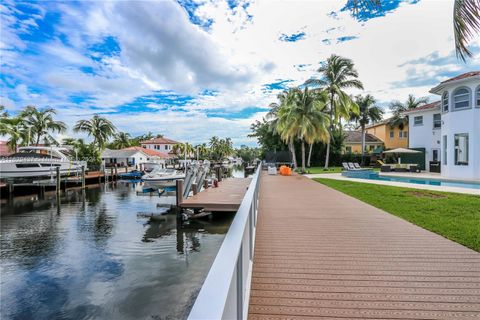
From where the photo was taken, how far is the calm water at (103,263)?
6949mm

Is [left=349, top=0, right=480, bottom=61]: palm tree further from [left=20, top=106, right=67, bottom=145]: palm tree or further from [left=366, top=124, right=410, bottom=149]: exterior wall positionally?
[left=20, top=106, right=67, bottom=145]: palm tree

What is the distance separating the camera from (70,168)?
32250 mm

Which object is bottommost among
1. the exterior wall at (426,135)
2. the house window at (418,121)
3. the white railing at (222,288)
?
the white railing at (222,288)

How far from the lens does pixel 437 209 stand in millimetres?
9297

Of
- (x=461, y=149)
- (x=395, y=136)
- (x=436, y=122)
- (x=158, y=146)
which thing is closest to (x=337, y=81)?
(x=436, y=122)

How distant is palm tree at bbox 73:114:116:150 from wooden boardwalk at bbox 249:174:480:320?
4948cm

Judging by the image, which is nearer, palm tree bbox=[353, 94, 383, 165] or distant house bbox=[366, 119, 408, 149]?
distant house bbox=[366, 119, 408, 149]

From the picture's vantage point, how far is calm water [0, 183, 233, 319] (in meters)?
6.95

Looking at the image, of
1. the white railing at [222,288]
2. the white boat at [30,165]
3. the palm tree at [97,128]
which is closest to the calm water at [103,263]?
the white railing at [222,288]

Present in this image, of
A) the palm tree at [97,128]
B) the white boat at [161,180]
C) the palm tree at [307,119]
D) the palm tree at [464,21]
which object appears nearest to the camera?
the palm tree at [464,21]

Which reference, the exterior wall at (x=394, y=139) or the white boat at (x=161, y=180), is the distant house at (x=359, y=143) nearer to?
the exterior wall at (x=394, y=139)

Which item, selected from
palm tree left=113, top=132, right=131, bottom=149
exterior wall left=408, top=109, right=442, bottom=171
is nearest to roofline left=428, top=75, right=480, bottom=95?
exterior wall left=408, top=109, right=442, bottom=171

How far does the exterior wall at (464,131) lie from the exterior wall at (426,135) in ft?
23.3

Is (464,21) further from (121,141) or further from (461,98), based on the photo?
(121,141)
